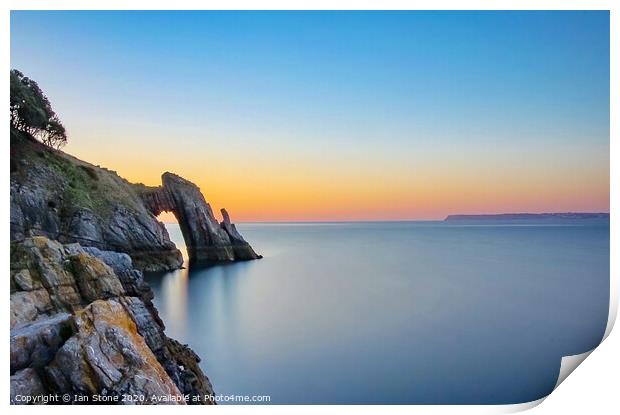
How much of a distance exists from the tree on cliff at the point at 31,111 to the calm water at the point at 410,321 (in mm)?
2679

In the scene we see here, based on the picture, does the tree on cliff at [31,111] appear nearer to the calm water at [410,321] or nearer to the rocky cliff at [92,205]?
the rocky cliff at [92,205]

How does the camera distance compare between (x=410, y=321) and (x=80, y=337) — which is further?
(x=410, y=321)

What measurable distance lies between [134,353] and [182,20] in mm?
2962

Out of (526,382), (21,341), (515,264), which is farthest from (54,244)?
(515,264)

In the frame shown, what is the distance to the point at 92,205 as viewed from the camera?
541 cm

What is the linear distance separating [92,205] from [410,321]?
14.8 feet

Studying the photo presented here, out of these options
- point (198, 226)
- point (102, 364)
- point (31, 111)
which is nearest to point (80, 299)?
point (102, 364)

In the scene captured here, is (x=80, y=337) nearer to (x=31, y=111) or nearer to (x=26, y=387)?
(x=26, y=387)

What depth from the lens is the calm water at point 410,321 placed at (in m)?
3.83

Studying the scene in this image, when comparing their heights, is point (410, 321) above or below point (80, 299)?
below

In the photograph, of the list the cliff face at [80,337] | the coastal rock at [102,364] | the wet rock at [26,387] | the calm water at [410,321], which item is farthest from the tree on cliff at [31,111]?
the calm water at [410,321]

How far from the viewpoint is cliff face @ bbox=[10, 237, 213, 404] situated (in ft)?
9.44

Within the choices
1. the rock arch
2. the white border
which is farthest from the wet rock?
the rock arch

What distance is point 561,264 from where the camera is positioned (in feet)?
15.7
